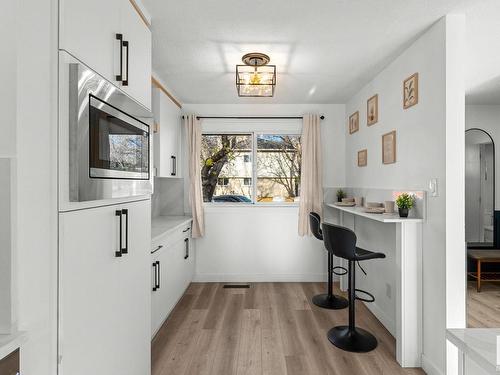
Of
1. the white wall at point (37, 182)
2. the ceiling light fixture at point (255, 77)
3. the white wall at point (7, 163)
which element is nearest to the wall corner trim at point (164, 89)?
the ceiling light fixture at point (255, 77)

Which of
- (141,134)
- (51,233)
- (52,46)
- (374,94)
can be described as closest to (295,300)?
(374,94)

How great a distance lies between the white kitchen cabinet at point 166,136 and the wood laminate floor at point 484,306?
343cm

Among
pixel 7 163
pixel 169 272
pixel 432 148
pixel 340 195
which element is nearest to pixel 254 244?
pixel 340 195

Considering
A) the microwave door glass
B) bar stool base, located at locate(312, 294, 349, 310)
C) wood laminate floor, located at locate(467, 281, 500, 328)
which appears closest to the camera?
the microwave door glass

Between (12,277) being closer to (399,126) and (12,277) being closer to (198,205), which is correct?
(399,126)

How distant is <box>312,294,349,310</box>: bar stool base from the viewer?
11.0 feet

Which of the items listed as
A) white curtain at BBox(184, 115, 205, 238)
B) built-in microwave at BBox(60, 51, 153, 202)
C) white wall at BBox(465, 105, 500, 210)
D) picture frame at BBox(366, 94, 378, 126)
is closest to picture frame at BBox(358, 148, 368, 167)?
picture frame at BBox(366, 94, 378, 126)

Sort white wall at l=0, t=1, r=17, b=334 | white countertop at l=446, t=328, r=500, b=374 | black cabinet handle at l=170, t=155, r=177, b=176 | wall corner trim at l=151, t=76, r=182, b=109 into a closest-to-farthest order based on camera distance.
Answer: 1. white countertop at l=446, t=328, r=500, b=374
2. white wall at l=0, t=1, r=17, b=334
3. wall corner trim at l=151, t=76, r=182, b=109
4. black cabinet handle at l=170, t=155, r=177, b=176

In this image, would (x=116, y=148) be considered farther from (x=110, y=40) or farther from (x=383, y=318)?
(x=383, y=318)

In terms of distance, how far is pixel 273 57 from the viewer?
276 centimetres

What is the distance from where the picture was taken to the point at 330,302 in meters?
3.43

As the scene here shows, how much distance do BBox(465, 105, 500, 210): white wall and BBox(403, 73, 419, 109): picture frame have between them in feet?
7.97

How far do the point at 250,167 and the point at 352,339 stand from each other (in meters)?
2.53

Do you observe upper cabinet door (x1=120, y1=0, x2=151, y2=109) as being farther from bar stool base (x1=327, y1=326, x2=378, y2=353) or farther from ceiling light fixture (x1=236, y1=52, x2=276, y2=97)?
bar stool base (x1=327, y1=326, x2=378, y2=353)
